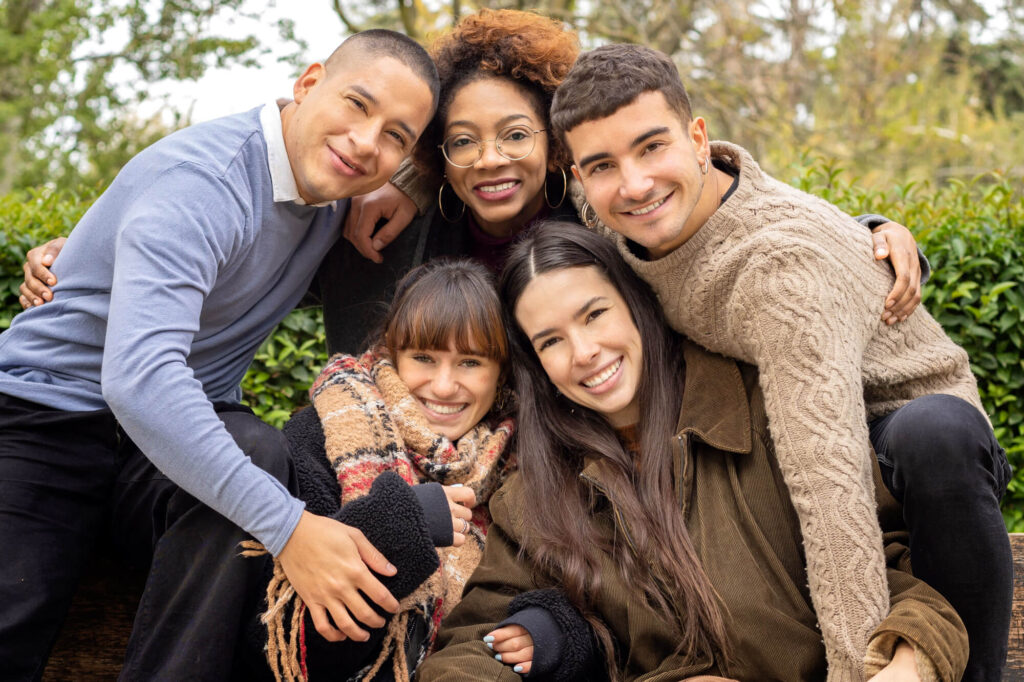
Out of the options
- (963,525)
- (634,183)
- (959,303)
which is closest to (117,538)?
(634,183)

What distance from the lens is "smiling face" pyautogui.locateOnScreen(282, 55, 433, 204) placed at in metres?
2.53

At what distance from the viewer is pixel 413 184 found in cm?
316

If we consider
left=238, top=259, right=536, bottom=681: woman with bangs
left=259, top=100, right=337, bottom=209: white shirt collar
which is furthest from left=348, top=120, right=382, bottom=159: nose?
left=238, top=259, right=536, bottom=681: woman with bangs

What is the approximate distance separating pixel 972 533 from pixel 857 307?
61 cm

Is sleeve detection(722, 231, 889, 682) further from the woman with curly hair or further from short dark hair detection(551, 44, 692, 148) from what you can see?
the woman with curly hair

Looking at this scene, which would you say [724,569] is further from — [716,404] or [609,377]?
[609,377]

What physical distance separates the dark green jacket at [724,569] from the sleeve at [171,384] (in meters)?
0.62

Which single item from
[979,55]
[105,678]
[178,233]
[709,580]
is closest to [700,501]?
[709,580]

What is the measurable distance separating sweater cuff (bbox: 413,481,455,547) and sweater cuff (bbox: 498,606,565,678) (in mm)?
268

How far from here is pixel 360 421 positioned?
247 cm

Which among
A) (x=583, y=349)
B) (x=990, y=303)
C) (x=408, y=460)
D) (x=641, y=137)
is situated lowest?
(x=408, y=460)

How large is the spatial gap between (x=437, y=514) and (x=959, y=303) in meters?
2.26

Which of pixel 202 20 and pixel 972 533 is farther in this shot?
pixel 202 20

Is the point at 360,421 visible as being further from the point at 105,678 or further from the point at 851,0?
the point at 851,0
